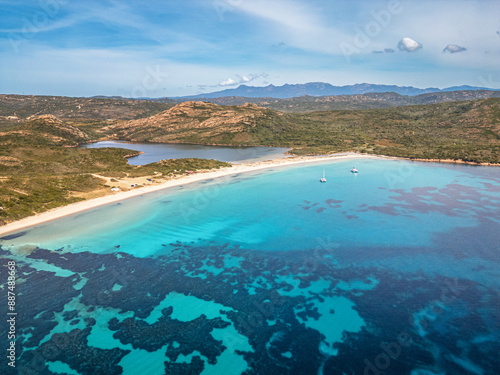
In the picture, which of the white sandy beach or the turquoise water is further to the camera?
the white sandy beach

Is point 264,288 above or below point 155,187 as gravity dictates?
below

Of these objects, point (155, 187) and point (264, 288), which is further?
point (155, 187)

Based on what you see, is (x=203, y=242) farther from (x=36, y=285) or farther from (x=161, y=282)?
(x=36, y=285)

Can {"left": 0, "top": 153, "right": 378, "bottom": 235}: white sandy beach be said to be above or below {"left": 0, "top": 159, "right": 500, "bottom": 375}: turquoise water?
above

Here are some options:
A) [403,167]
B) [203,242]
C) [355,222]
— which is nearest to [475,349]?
[355,222]
